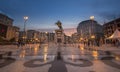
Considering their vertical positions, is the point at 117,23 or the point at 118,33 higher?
the point at 117,23

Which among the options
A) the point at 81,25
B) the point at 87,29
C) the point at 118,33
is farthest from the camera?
the point at 81,25

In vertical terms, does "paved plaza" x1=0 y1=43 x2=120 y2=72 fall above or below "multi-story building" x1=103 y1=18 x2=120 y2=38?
below

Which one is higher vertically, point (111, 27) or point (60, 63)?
point (111, 27)

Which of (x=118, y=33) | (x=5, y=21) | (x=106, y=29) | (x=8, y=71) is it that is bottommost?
(x=8, y=71)

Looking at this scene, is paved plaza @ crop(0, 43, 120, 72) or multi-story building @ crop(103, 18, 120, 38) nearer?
paved plaza @ crop(0, 43, 120, 72)

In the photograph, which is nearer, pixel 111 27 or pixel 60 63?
pixel 60 63

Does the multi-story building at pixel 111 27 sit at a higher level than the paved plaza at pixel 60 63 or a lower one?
higher

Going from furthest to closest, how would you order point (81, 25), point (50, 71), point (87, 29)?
point (81, 25) → point (87, 29) → point (50, 71)

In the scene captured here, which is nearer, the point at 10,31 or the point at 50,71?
the point at 50,71

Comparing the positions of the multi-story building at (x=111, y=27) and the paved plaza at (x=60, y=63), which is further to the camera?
the multi-story building at (x=111, y=27)

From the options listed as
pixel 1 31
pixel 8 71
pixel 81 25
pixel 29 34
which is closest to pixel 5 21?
pixel 1 31

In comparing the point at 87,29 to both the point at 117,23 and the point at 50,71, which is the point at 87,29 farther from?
the point at 50,71

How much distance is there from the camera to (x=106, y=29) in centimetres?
10531

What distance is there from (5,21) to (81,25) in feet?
402
